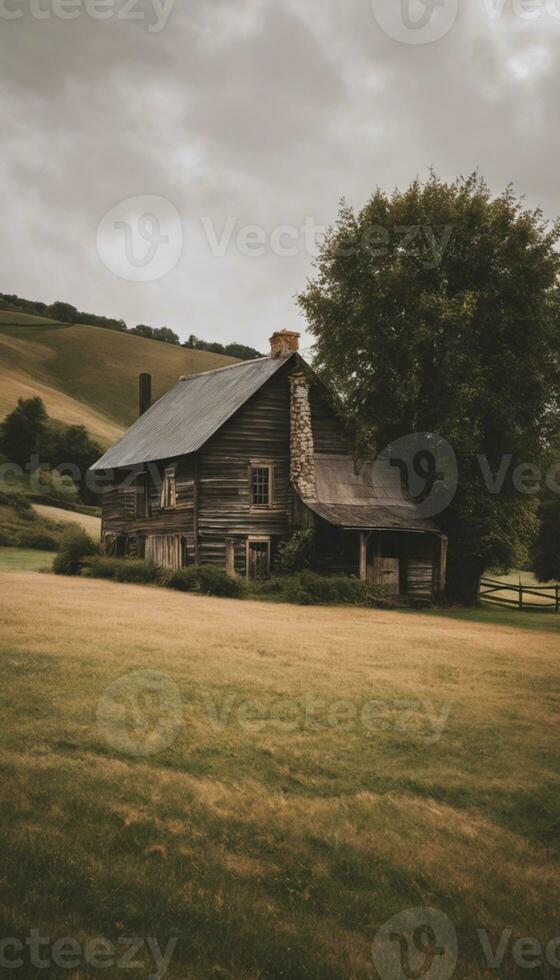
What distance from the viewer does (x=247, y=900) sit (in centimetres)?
683

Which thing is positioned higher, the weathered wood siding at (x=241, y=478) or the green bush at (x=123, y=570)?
the weathered wood siding at (x=241, y=478)

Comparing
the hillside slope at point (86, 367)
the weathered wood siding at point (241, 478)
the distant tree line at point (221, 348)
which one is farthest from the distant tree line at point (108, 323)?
the weathered wood siding at point (241, 478)

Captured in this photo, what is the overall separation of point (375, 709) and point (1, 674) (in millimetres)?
5585

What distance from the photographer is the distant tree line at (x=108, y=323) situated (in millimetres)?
178375

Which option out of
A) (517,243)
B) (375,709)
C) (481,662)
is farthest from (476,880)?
(517,243)

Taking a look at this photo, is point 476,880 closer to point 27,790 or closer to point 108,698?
point 27,790

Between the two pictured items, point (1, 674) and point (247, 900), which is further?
point (1, 674)

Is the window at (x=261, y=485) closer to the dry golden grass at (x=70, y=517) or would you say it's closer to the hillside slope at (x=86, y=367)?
the dry golden grass at (x=70, y=517)

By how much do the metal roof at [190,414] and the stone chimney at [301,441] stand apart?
1.35 m

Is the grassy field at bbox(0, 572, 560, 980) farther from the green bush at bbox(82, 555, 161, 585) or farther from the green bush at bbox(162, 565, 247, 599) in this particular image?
the green bush at bbox(82, 555, 161, 585)
